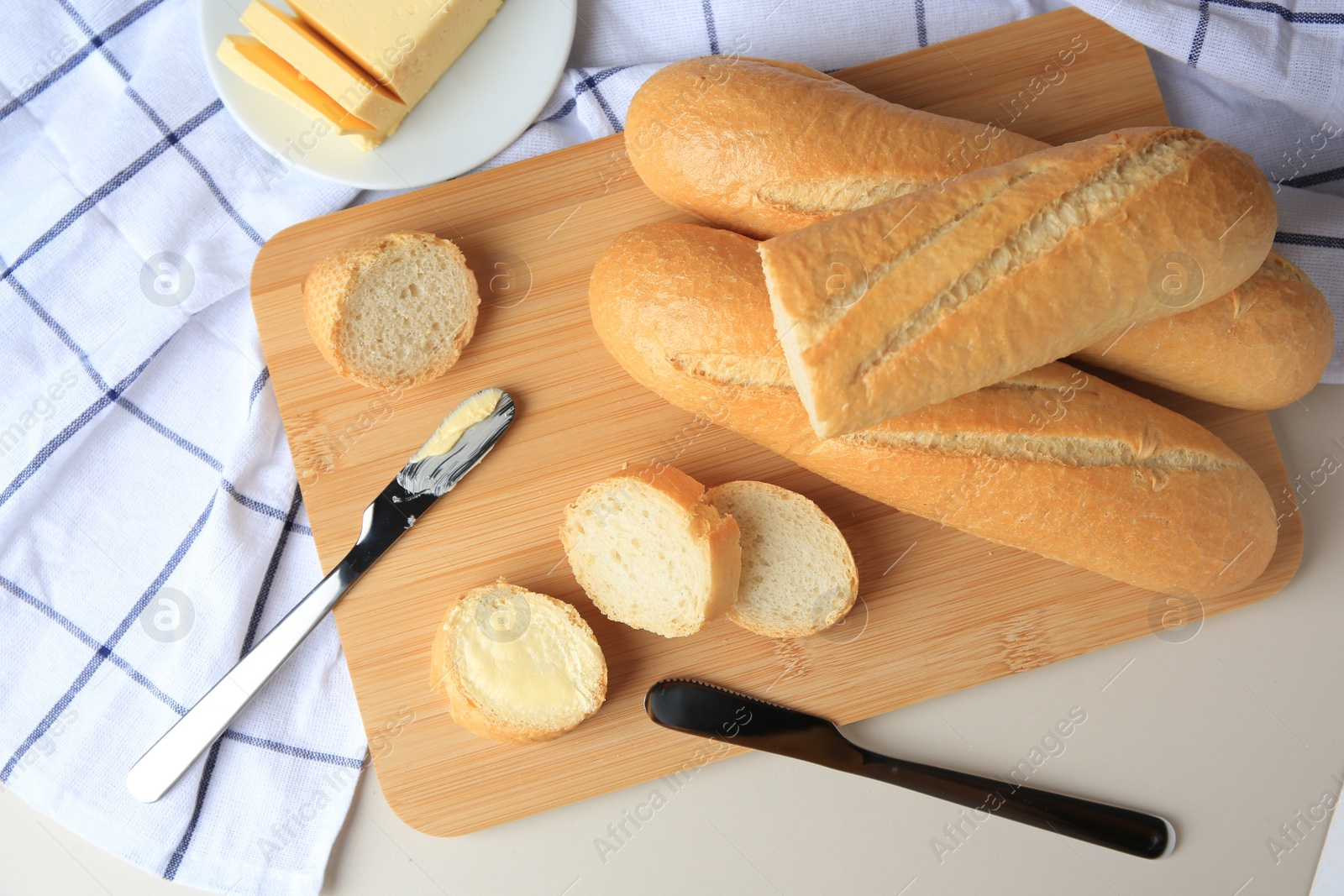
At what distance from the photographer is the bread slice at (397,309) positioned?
6.06ft

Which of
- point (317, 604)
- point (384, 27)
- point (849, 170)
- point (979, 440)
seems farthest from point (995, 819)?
point (384, 27)

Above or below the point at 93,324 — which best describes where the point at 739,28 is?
below

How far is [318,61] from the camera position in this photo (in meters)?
1.83

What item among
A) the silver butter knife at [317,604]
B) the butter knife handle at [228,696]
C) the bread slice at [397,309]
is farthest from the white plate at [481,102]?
the butter knife handle at [228,696]

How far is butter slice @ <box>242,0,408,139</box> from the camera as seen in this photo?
1811mm

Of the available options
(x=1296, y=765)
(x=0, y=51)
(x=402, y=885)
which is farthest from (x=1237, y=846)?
(x=0, y=51)

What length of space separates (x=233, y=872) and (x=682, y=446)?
148 centimetres

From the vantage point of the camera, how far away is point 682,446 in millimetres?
1997

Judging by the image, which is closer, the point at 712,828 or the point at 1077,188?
the point at 1077,188

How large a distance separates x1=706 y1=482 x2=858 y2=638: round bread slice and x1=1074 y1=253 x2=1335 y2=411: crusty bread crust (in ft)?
2.20

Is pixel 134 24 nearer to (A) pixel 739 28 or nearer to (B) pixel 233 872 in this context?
(A) pixel 739 28

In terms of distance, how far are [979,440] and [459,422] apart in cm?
114

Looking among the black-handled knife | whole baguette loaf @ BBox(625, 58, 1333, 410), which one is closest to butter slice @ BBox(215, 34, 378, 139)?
whole baguette loaf @ BBox(625, 58, 1333, 410)

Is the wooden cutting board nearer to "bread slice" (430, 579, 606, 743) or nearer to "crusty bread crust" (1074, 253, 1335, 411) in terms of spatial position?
"bread slice" (430, 579, 606, 743)
